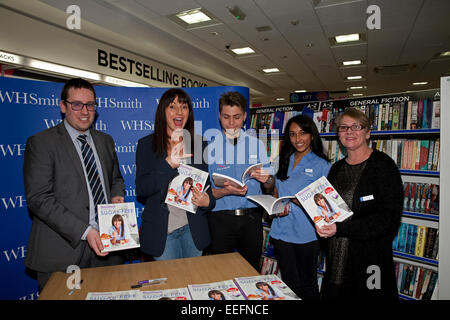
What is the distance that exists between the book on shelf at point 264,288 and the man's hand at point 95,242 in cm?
82

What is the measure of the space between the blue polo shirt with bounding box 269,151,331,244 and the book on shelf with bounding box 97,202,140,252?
1.26m

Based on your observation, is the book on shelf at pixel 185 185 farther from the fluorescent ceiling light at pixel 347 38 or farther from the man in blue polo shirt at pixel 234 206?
the fluorescent ceiling light at pixel 347 38

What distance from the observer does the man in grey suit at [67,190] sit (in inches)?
64.1

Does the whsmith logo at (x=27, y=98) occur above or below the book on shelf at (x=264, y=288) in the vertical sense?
above

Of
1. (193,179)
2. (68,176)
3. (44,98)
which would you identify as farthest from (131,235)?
(44,98)

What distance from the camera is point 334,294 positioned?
204 centimetres

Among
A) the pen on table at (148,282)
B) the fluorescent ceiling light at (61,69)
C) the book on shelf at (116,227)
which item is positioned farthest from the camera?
the fluorescent ceiling light at (61,69)

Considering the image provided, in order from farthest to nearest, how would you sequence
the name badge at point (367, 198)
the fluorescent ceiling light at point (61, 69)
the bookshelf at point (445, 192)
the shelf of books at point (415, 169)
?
the fluorescent ceiling light at point (61, 69)
the shelf of books at point (415, 169)
the bookshelf at point (445, 192)
the name badge at point (367, 198)

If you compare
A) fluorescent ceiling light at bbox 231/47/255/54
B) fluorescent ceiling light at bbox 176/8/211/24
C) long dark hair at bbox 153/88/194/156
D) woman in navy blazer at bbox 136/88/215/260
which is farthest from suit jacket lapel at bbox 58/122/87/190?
fluorescent ceiling light at bbox 231/47/255/54

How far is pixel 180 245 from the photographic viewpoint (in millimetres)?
1858

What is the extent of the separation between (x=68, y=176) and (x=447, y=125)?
3.23m

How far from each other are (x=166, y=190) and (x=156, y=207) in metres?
0.14

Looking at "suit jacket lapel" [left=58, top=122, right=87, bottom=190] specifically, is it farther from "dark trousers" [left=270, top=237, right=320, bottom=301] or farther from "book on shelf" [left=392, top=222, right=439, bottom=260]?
"book on shelf" [left=392, top=222, right=439, bottom=260]

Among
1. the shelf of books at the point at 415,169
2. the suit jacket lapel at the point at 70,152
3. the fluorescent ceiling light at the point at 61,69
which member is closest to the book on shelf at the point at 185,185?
the suit jacket lapel at the point at 70,152
